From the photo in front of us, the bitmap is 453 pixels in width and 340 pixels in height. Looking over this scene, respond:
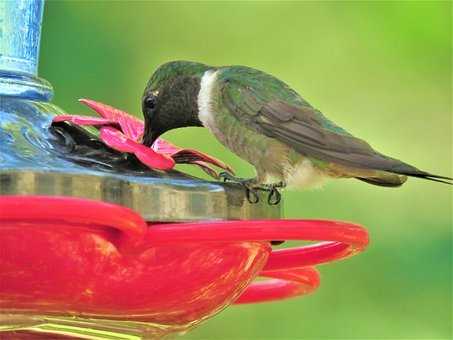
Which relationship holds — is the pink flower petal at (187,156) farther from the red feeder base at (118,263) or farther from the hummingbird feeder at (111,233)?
the red feeder base at (118,263)

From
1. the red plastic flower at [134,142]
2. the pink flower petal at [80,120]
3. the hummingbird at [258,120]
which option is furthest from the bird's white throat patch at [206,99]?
the pink flower petal at [80,120]

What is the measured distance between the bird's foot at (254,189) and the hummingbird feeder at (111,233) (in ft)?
0.06

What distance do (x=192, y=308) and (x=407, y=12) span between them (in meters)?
2.73

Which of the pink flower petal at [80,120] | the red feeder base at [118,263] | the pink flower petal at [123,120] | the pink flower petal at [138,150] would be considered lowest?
the red feeder base at [118,263]

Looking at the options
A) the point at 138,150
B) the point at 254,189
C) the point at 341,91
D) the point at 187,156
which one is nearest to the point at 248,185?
the point at 254,189

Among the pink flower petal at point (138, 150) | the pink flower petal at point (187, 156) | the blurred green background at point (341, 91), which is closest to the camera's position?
the pink flower petal at point (138, 150)

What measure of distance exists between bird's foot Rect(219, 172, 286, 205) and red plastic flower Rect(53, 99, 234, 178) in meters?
0.05

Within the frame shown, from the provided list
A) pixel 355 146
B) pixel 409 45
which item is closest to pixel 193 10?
pixel 409 45

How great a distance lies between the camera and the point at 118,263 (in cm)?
184

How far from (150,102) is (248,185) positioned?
34cm

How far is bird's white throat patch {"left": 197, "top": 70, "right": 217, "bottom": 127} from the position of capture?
2521 mm

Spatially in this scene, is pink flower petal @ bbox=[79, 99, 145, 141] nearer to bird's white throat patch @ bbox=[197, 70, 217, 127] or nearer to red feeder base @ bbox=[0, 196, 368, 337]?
bird's white throat patch @ bbox=[197, 70, 217, 127]

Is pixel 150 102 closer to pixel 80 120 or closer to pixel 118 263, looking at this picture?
pixel 80 120

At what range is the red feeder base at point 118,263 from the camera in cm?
170
